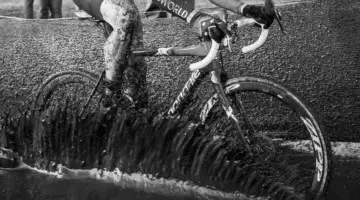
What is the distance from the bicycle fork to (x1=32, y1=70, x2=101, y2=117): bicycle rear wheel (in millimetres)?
1047

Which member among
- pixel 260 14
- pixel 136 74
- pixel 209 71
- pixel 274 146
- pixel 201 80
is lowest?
pixel 274 146

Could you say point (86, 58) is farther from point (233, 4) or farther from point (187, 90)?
point (233, 4)

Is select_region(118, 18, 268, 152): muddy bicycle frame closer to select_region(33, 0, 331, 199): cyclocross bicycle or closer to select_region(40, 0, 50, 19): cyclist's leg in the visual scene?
select_region(33, 0, 331, 199): cyclocross bicycle

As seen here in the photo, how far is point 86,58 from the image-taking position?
5523 mm

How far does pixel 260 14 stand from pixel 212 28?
0.31 meters

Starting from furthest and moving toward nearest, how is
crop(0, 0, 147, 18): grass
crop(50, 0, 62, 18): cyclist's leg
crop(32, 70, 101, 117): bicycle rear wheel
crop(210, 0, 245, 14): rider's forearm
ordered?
crop(0, 0, 147, 18): grass, crop(50, 0, 62, 18): cyclist's leg, crop(32, 70, 101, 117): bicycle rear wheel, crop(210, 0, 245, 14): rider's forearm

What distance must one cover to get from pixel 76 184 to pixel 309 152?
6.53 feet

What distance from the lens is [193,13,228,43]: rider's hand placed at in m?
3.43

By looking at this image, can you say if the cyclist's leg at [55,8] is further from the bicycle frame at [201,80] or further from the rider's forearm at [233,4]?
the rider's forearm at [233,4]

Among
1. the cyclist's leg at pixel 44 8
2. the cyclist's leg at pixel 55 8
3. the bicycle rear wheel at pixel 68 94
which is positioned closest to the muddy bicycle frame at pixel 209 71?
the bicycle rear wheel at pixel 68 94

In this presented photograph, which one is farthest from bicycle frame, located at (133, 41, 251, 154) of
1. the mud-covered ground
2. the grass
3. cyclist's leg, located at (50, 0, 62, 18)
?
the grass

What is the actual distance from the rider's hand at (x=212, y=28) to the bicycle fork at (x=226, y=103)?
0.92 feet

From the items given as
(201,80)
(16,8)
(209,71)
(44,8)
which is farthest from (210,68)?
(16,8)

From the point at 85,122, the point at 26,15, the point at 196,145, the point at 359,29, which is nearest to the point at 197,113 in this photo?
the point at 196,145
